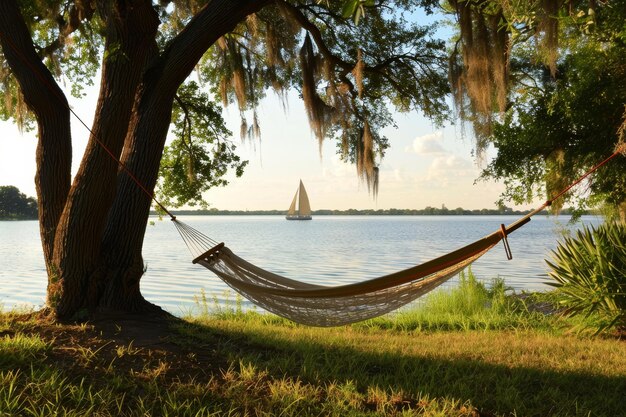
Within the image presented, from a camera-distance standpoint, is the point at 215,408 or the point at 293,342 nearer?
the point at 215,408

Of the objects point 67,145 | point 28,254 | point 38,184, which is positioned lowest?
point 28,254

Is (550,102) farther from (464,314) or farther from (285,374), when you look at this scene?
(285,374)

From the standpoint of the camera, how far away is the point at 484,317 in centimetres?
536

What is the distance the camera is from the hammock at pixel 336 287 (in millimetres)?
2832

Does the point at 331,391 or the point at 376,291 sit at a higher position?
the point at 376,291

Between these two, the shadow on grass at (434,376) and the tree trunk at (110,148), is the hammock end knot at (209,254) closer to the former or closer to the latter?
the shadow on grass at (434,376)

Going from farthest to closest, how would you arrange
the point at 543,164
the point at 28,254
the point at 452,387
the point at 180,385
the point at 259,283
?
the point at 28,254 → the point at 543,164 → the point at 259,283 → the point at 452,387 → the point at 180,385

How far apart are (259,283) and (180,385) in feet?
2.64

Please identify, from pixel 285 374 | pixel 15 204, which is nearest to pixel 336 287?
pixel 285 374

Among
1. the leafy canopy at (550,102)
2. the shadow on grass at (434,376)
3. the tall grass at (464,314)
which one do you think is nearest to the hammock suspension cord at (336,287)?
the shadow on grass at (434,376)

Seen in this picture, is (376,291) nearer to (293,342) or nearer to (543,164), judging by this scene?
(293,342)

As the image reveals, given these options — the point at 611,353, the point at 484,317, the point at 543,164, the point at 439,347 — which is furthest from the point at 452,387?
the point at 543,164

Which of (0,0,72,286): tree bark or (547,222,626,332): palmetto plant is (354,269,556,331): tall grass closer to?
(547,222,626,332): palmetto plant

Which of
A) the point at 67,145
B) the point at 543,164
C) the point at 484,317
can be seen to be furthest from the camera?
the point at 543,164
